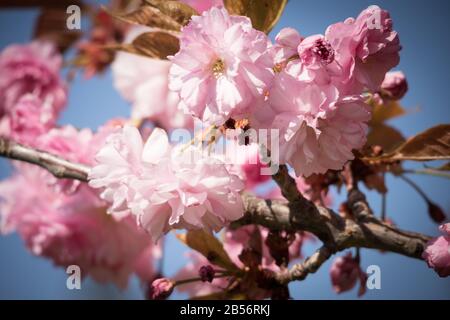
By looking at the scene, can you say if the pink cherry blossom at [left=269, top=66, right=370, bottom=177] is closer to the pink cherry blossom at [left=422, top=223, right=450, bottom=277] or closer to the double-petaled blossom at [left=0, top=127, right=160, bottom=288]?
the pink cherry blossom at [left=422, top=223, right=450, bottom=277]

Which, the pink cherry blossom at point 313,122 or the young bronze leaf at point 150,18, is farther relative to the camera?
the young bronze leaf at point 150,18

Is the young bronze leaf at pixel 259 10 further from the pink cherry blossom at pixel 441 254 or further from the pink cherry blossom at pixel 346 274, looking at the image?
the pink cherry blossom at pixel 346 274

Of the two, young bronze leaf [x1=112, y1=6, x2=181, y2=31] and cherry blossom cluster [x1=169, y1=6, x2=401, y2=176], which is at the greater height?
young bronze leaf [x1=112, y1=6, x2=181, y2=31]

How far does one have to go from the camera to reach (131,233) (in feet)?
4.29

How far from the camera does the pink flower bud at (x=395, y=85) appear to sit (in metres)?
0.83

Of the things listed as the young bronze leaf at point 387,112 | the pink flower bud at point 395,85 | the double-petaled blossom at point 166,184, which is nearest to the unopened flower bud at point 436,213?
the young bronze leaf at point 387,112

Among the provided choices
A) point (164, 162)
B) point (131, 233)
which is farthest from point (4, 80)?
point (164, 162)

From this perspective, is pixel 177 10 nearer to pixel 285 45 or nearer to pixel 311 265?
pixel 285 45

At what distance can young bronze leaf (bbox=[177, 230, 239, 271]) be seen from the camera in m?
0.85

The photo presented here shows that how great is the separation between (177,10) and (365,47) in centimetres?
25

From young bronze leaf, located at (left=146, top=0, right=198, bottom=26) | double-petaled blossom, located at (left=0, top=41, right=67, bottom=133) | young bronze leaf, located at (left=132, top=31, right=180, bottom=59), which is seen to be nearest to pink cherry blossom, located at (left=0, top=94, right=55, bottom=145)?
double-petaled blossom, located at (left=0, top=41, right=67, bottom=133)

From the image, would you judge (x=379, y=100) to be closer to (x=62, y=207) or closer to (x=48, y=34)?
(x=62, y=207)

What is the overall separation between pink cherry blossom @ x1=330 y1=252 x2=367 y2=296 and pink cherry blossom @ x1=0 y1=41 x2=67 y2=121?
2.52 feet

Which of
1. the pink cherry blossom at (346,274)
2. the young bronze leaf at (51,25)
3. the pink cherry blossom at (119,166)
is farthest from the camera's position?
the young bronze leaf at (51,25)
